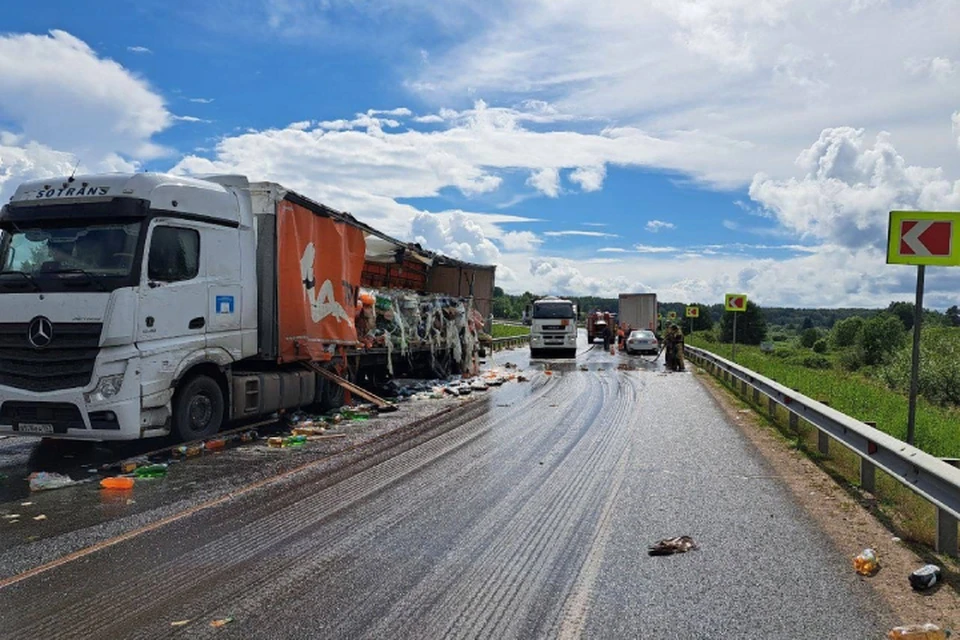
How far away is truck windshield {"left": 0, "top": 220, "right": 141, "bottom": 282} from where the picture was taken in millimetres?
8859

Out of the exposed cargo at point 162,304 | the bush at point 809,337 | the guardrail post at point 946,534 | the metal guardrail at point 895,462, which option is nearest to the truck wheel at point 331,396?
the exposed cargo at point 162,304

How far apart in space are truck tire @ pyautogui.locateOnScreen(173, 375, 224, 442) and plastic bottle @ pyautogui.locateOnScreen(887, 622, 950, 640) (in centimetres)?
812

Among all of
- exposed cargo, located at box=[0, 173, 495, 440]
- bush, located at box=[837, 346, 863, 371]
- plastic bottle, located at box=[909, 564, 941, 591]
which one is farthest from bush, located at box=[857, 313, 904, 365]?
plastic bottle, located at box=[909, 564, 941, 591]

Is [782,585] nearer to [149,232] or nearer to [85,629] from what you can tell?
[85,629]

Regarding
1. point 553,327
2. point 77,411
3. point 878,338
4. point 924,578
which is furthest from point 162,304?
point 878,338

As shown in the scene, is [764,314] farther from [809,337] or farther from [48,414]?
[48,414]

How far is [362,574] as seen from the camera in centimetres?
512

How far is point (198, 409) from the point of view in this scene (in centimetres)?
1015

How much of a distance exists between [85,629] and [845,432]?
7261mm

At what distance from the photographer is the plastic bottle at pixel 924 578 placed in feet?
16.0

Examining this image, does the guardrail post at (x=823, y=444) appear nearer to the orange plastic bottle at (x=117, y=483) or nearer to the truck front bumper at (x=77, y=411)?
the orange plastic bottle at (x=117, y=483)

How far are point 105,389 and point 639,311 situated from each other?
39.2 meters

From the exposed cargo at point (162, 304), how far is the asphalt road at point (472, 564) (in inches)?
98.4

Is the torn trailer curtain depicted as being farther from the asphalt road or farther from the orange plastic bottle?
the orange plastic bottle
